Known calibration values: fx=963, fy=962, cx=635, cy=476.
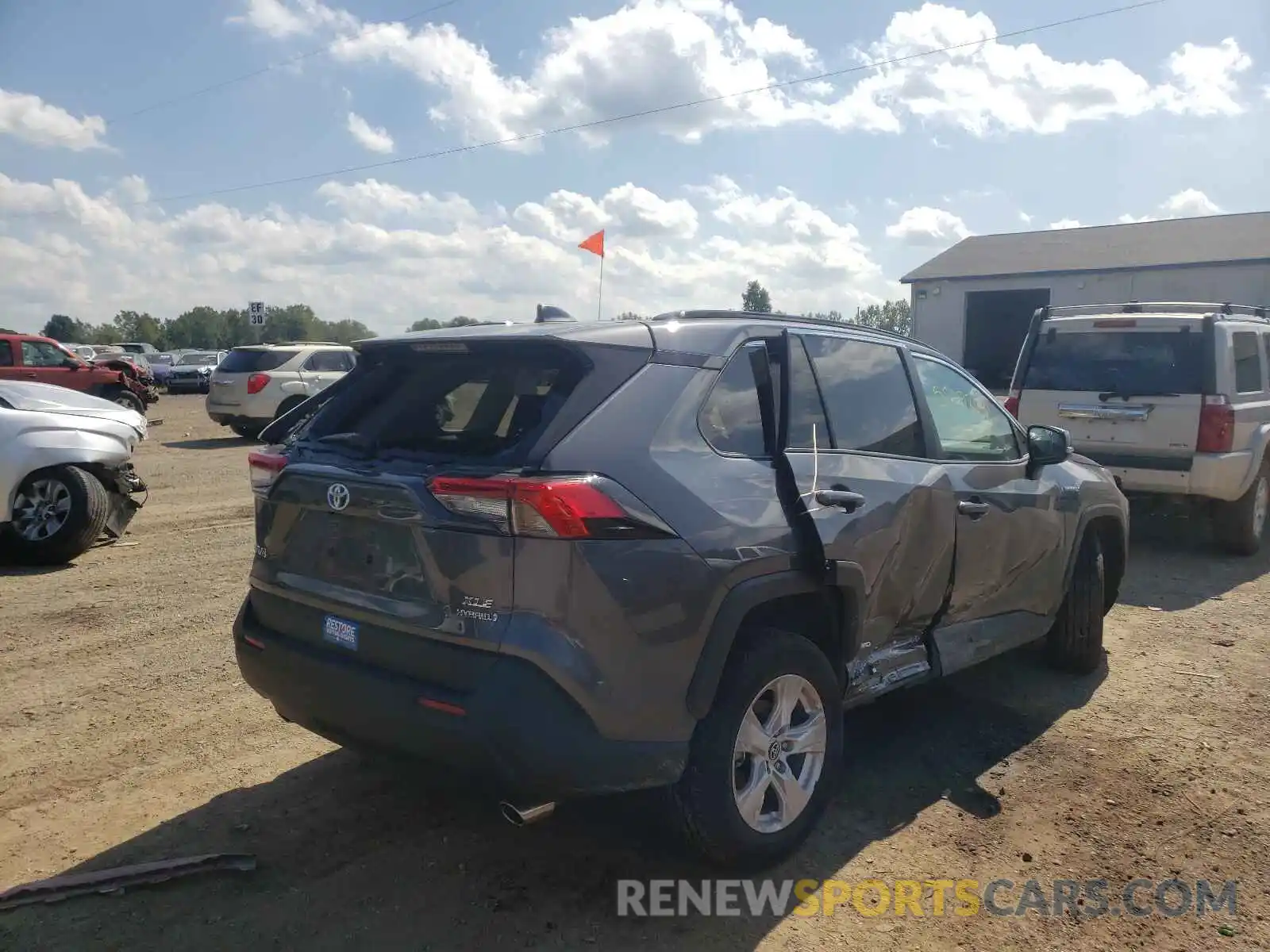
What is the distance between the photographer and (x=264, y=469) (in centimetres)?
343

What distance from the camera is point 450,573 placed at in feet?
9.21

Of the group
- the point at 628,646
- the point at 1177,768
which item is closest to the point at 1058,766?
the point at 1177,768

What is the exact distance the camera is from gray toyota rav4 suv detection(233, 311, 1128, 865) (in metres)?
2.73

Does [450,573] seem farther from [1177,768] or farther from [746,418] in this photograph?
[1177,768]

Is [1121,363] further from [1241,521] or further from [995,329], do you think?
[995,329]

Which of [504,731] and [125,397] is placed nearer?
[504,731]

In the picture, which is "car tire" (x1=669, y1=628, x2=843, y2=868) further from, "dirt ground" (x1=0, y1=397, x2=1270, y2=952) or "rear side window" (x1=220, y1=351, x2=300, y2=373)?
"rear side window" (x1=220, y1=351, x2=300, y2=373)

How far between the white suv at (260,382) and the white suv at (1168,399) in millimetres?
12169

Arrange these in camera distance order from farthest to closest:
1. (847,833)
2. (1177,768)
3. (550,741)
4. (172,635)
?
(172,635)
(1177,768)
(847,833)
(550,741)

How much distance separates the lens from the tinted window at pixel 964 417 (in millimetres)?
4328

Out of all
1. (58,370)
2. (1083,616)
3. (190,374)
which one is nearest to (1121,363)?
(1083,616)

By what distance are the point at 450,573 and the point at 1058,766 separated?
2.90 metres

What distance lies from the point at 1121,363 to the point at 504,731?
286 inches

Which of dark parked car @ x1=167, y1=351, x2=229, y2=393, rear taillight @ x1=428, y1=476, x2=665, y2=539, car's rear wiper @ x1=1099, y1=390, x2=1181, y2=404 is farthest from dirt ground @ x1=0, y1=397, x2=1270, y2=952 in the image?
dark parked car @ x1=167, y1=351, x2=229, y2=393
